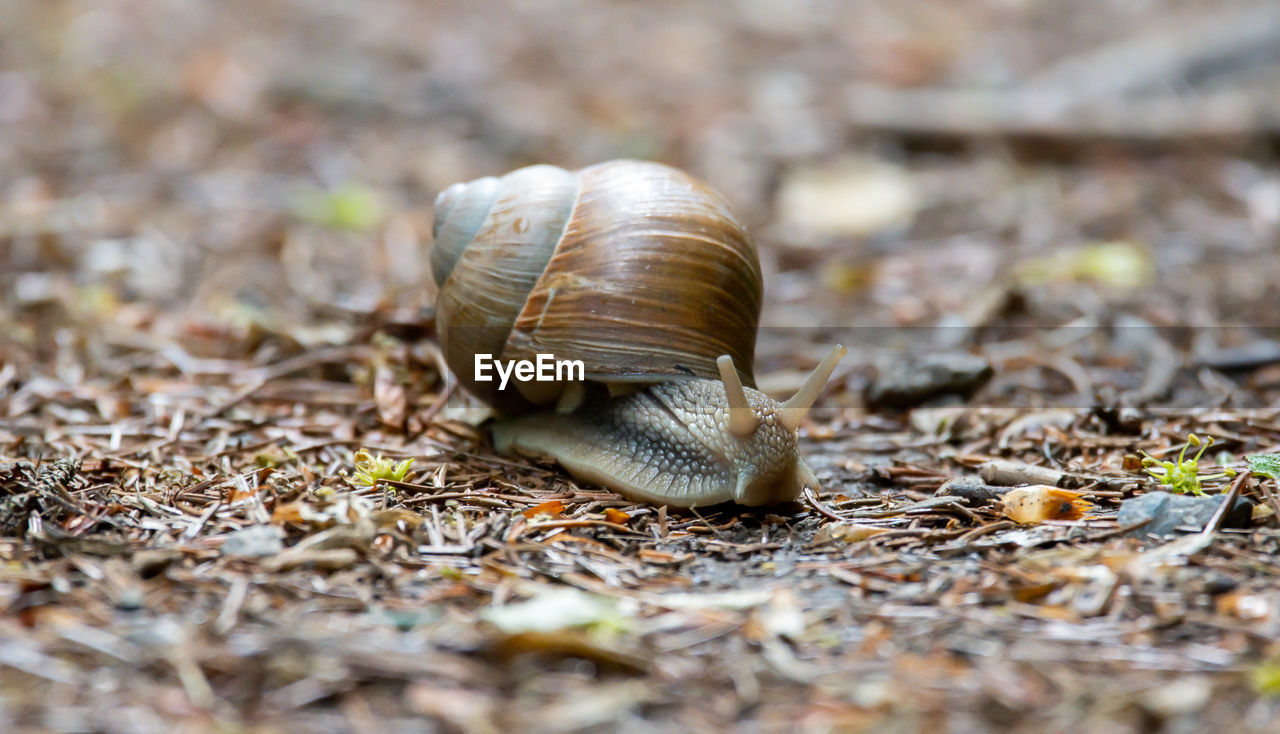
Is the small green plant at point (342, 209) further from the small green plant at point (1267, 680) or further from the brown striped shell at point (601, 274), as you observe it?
the small green plant at point (1267, 680)

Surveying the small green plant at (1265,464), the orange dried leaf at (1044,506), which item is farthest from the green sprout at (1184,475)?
the orange dried leaf at (1044,506)

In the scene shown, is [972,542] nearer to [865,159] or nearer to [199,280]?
[199,280]

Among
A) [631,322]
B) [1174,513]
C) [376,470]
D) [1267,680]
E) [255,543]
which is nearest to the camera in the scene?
[1267,680]

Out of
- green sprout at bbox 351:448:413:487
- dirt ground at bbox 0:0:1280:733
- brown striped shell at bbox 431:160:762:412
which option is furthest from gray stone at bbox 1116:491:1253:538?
green sprout at bbox 351:448:413:487

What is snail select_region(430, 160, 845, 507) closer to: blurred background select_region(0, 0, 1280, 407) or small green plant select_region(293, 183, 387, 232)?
blurred background select_region(0, 0, 1280, 407)

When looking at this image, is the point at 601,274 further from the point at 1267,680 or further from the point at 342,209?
the point at 342,209

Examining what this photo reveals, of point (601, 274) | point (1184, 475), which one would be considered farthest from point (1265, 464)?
point (601, 274)

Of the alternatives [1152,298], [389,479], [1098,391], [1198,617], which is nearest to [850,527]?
[1198,617]
